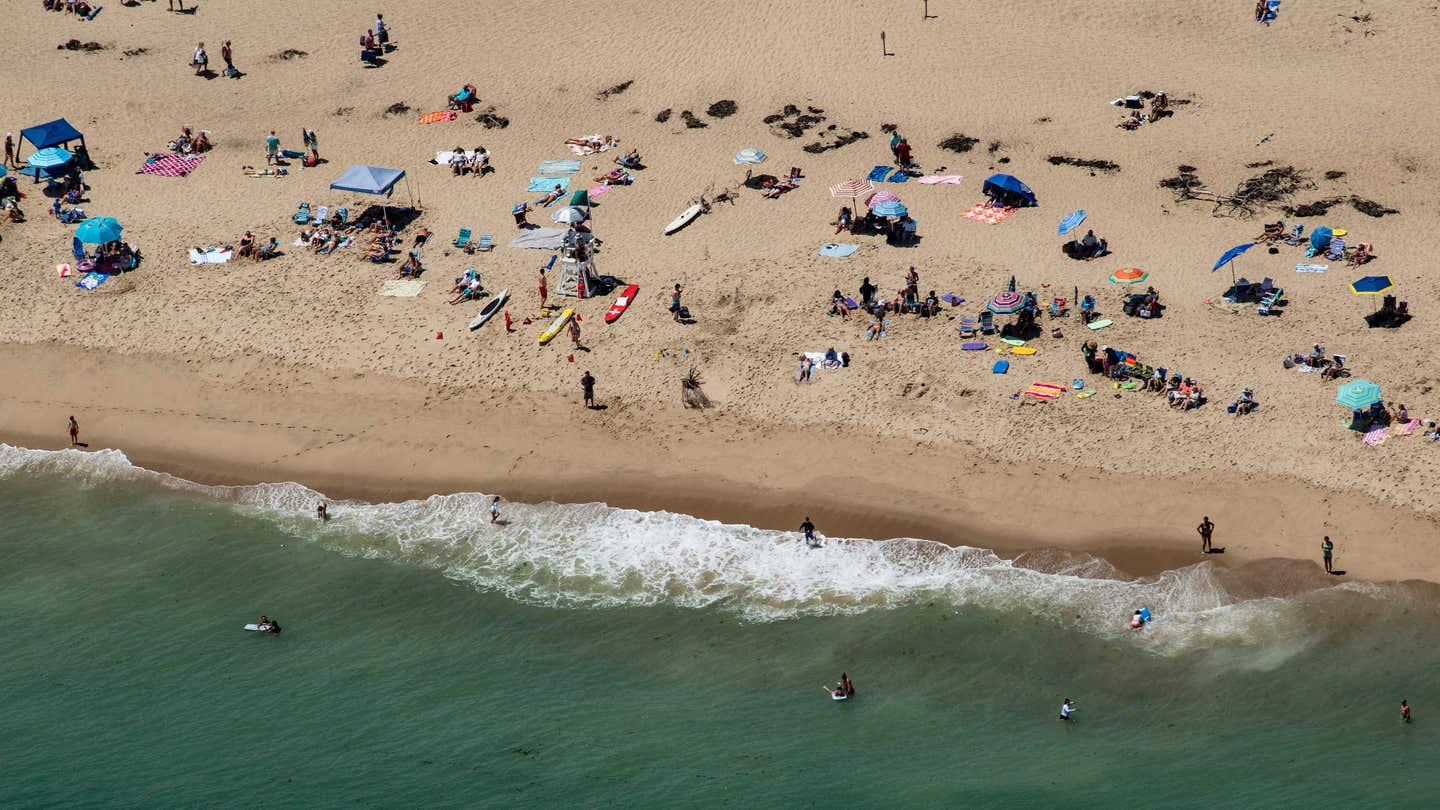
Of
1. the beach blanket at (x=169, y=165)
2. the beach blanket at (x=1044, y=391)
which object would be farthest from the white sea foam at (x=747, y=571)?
the beach blanket at (x=169, y=165)

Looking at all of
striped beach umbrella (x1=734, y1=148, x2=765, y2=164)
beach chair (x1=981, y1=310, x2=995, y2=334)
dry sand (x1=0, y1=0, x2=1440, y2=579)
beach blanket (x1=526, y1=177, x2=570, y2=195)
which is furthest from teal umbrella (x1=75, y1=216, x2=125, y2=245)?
beach chair (x1=981, y1=310, x2=995, y2=334)

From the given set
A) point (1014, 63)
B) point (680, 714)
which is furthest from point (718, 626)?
point (1014, 63)

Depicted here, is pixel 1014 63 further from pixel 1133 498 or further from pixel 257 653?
pixel 257 653

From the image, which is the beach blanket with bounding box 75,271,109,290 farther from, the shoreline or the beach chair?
the beach chair

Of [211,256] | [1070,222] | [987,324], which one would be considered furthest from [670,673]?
[211,256]

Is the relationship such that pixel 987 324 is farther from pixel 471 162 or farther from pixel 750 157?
pixel 471 162

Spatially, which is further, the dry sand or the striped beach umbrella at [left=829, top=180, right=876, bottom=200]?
the striped beach umbrella at [left=829, top=180, right=876, bottom=200]

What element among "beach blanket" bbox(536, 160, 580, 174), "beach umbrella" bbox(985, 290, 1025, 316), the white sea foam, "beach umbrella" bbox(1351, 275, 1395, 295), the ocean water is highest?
"beach blanket" bbox(536, 160, 580, 174)
